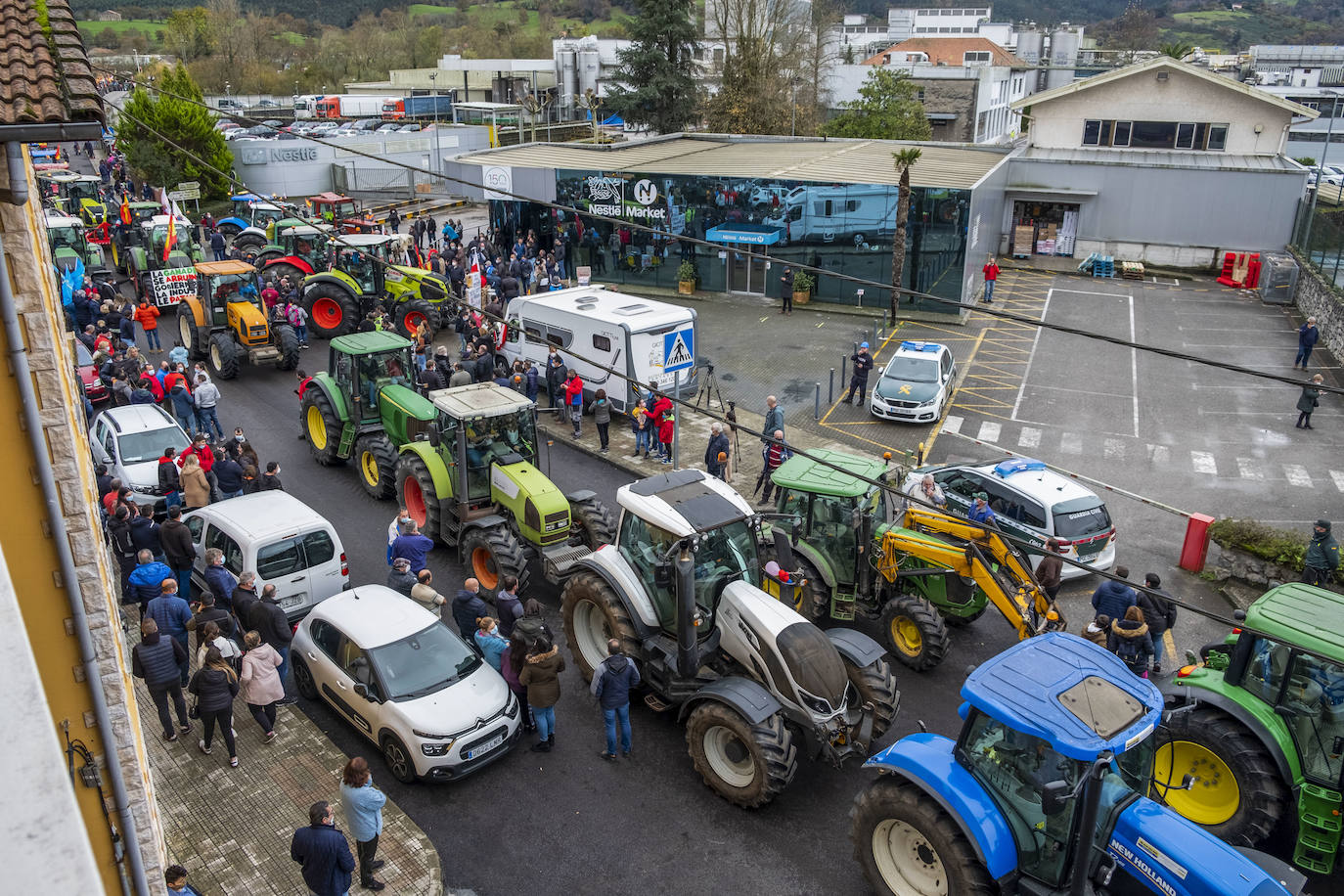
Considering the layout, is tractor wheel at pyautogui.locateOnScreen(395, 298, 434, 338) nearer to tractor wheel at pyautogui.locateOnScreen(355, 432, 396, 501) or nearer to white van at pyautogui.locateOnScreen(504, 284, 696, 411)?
white van at pyautogui.locateOnScreen(504, 284, 696, 411)

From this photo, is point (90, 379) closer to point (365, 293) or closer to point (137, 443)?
point (137, 443)

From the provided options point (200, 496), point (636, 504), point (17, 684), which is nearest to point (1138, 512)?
point (636, 504)

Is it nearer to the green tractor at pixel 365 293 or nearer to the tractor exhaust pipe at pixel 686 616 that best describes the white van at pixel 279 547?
the tractor exhaust pipe at pixel 686 616

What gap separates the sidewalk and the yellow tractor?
40.0ft

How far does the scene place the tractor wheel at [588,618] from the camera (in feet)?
34.5

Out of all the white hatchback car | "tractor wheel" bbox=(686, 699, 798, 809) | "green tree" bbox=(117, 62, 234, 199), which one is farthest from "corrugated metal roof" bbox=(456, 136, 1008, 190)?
the white hatchback car

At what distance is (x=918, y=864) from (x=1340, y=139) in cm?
6935

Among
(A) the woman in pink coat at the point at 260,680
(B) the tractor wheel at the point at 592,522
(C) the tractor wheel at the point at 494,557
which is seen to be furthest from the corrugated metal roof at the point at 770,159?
(A) the woman in pink coat at the point at 260,680

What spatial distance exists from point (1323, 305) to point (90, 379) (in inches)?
1166

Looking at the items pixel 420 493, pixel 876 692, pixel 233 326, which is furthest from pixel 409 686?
pixel 233 326

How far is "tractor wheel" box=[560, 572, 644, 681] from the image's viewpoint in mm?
10508

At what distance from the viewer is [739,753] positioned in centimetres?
916

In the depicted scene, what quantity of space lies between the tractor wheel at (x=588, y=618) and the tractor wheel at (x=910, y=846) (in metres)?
3.53

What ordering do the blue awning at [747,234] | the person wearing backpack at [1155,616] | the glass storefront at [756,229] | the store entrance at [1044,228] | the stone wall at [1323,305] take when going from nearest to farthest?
the person wearing backpack at [1155,616] < the stone wall at [1323,305] < the glass storefront at [756,229] < the blue awning at [747,234] < the store entrance at [1044,228]
